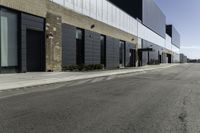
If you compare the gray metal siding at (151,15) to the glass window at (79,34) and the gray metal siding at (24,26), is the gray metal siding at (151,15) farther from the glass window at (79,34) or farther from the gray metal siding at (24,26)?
the gray metal siding at (24,26)

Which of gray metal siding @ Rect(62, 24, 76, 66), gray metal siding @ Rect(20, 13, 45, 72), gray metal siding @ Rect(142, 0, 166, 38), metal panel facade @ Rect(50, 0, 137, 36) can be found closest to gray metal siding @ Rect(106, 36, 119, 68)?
metal panel facade @ Rect(50, 0, 137, 36)

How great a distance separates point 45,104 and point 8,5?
49.1ft

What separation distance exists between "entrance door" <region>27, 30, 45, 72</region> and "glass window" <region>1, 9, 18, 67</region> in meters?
2.84

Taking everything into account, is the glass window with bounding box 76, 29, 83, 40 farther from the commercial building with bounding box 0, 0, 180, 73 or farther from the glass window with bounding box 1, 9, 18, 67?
the glass window with bounding box 1, 9, 18, 67

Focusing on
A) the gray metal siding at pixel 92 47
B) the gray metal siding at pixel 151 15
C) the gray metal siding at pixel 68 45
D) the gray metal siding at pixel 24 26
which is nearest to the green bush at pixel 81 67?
the gray metal siding at pixel 68 45

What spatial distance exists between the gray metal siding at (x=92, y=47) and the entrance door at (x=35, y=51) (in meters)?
10.2

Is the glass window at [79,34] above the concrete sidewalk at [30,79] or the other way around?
above

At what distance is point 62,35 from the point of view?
31672 mm

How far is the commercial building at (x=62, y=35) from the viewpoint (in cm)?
2386

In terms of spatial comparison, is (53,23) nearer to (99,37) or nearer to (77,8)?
(77,8)

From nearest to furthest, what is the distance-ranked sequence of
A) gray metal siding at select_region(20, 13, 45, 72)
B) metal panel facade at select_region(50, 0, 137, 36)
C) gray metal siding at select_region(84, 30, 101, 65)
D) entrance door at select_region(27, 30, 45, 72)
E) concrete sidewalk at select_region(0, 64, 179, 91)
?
concrete sidewalk at select_region(0, 64, 179, 91)
gray metal siding at select_region(20, 13, 45, 72)
entrance door at select_region(27, 30, 45, 72)
metal panel facade at select_region(50, 0, 137, 36)
gray metal siding at select_region(84, 30, 101, 65)

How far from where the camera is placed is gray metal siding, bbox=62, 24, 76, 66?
32.2 m

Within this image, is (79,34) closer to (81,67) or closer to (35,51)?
(81,67)

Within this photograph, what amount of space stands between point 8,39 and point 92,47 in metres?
18.3
